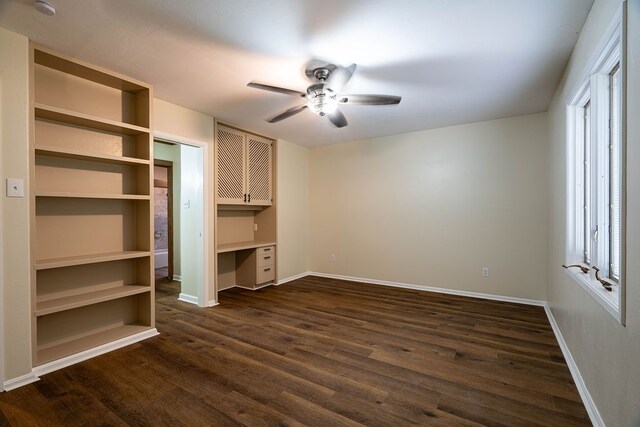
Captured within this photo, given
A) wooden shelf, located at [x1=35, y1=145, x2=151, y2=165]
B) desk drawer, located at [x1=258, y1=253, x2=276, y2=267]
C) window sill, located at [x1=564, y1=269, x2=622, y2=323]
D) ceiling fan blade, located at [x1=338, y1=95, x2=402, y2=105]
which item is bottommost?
desk drawer, located at [x1=258, y1=253, x2=276, y2=267]

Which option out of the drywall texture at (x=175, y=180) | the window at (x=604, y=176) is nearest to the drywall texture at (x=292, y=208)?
the drywall texture at (x=175, y=180)

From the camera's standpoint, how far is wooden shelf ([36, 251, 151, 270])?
219 cm

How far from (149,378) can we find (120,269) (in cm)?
126

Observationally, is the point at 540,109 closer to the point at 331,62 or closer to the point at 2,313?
the point at 331,62

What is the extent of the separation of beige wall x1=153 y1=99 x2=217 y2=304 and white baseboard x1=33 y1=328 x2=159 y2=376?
959 millimetres

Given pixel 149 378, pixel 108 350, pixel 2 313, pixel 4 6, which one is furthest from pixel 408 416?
pixel 4 6

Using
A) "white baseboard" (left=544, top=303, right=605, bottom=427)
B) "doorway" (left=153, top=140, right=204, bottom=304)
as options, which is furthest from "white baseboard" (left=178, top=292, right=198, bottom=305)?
"white baseboard" (left=544, top=303, right=605, bottom=427)

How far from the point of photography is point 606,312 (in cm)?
149

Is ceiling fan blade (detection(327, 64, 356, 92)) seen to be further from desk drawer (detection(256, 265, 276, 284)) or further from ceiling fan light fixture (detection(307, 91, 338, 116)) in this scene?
desk drawer (detection(256, 265, 276, 284))

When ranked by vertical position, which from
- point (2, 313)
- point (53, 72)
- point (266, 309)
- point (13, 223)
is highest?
point (53, 72)

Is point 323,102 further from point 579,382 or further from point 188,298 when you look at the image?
point 188,298

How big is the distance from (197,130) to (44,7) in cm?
189

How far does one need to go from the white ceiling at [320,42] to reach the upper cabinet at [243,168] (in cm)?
96

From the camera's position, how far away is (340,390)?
1959 mm
